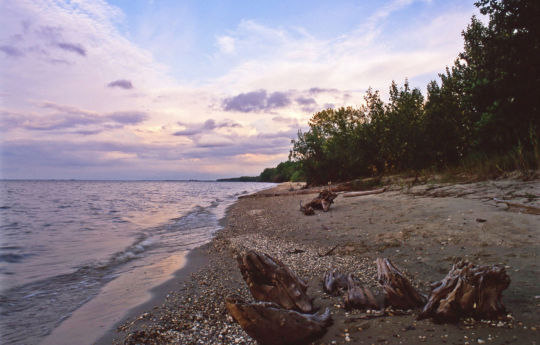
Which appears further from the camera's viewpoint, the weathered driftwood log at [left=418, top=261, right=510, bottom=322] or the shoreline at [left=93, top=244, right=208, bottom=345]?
the shoreline at [left=93, top=244, right=208, bottom=345]

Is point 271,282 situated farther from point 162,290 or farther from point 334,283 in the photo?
point 162,290

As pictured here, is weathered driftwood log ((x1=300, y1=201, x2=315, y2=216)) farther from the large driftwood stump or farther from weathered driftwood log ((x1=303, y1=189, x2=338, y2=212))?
weathered driftwood log ((x1=303, y1=189, x2=338, y2=212))

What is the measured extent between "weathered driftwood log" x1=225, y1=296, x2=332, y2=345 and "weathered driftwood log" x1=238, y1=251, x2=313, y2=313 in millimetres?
577

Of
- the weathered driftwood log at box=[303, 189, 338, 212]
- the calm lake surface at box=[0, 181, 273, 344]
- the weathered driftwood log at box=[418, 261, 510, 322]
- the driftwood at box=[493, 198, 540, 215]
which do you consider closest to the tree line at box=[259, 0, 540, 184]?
Result: the driftwood at box=[493, 198, 540, 215]

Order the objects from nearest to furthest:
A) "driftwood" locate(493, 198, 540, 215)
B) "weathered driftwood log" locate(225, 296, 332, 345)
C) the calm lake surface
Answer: "weathered driftwood log" locate(225, 296, 332, 345), the calm lake surface, "driftwood" locate(493, 198, 540, 215)

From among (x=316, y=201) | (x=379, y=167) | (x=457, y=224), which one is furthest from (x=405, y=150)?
(x=457, y=224)

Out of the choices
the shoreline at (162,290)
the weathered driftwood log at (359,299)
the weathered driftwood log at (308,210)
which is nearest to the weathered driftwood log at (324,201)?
the weathered driftwood log at (308,210)

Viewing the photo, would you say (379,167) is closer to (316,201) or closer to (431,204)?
(316,201)

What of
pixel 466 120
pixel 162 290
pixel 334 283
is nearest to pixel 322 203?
pixel 162 290

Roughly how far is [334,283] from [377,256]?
1.97 metres

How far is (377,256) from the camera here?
5535mm

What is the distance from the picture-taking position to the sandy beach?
8.80ft

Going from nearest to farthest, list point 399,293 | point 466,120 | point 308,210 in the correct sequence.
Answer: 1. point 399,293
2. point 308,210
3. point 466,120

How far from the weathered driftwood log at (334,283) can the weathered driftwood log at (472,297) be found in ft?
3.80
